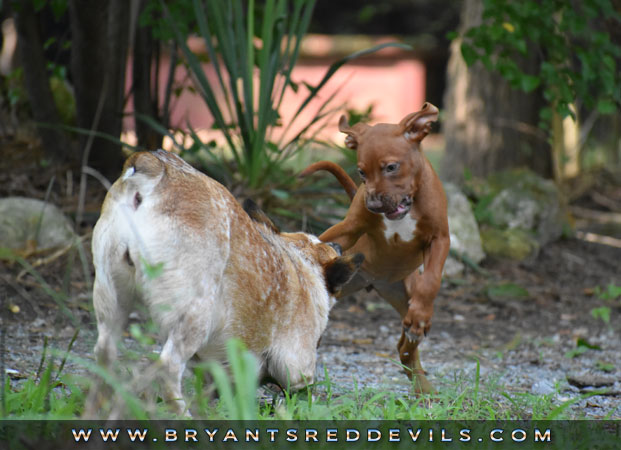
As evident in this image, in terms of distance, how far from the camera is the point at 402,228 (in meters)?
4.03

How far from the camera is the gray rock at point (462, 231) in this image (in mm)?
7438

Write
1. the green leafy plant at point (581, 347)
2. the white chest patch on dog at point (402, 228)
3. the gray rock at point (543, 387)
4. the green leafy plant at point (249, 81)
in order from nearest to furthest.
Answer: the white chest patch on dog at point (402, 228)
the gray rock at point (543, 387)
the green leafy plant at point (581, 347)
the green leafy plant at point (249, 81)

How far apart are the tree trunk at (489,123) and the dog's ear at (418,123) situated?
18.6 feet

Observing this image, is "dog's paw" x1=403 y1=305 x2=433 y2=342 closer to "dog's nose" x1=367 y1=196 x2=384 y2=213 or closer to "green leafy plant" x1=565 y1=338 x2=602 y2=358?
"dog's nose" x1=367 y1=196 x2=384 y2=213

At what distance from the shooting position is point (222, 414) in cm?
309

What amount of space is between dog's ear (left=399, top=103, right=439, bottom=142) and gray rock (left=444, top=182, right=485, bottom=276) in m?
3.62

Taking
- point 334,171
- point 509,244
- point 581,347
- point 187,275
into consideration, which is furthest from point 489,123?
point 187,275

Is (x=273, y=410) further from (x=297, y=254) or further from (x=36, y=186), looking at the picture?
(x=36, y=186)

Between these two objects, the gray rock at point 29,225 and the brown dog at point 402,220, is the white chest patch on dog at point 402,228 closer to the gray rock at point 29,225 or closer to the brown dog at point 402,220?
the brown dog at point 402,220

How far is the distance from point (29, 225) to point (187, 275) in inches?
140

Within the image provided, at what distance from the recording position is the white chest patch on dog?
157 inches

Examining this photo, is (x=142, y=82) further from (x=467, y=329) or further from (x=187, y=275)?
(x=187, y=275)

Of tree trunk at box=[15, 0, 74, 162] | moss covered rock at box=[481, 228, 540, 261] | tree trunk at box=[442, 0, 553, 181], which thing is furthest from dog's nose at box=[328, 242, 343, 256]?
tree trunk at box=[442, 0, 553, 181]

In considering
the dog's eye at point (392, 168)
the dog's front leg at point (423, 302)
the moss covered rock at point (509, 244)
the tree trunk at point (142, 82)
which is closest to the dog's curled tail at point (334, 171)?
the dog's eye at point (392, 168)
